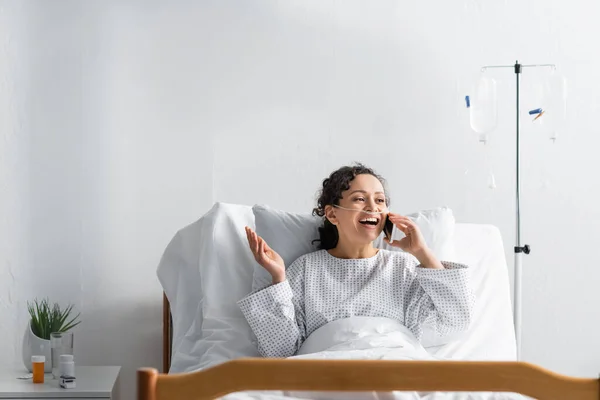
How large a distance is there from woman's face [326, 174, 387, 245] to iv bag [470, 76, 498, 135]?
0.63 meters

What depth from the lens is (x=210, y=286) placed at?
2.39 meters

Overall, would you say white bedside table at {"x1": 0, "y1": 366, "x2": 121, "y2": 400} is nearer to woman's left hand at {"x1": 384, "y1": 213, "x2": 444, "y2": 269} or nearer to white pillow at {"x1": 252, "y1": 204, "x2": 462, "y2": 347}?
white pillow at {"x1": 252, "y1": 204, "x2": 462, "y2": 347}

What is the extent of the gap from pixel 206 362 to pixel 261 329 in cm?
17

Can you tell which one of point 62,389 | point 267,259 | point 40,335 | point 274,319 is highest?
point 267,259

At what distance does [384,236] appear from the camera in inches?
97.8

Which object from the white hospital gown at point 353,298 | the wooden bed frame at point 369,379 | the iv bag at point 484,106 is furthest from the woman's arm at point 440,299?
the wooden bed frame at point 369,379

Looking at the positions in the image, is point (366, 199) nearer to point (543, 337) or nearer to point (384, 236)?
point (384, 236)

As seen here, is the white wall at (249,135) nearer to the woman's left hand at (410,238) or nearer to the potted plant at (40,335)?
the potted plant at (40,335)

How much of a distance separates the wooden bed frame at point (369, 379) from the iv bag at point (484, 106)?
167cm

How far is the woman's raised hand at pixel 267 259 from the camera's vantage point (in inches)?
87.2

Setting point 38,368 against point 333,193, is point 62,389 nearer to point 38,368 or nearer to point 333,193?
point 38,368

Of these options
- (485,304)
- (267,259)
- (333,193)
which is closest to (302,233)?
(333,193)

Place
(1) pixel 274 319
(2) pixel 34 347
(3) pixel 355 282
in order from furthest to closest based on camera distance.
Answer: (2) pixel 34 347 → (3) pixel 355 282 → (1) pixel 274 319

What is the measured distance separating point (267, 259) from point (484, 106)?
1037 millimetres
